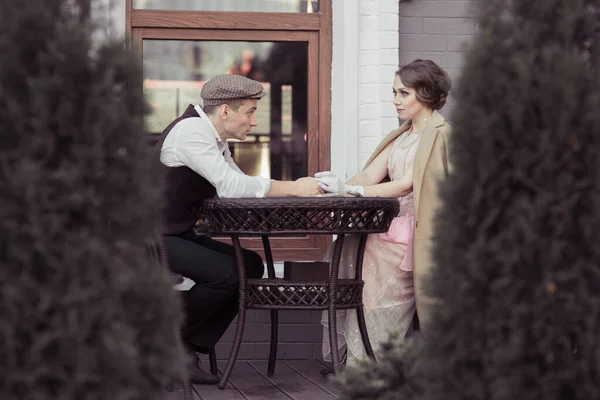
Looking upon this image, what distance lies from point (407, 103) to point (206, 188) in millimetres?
1142

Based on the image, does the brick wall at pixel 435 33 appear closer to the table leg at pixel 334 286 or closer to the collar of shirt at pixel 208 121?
the collar of shirt at pixel 208 121

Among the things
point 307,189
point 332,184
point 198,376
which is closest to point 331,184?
point 332,184

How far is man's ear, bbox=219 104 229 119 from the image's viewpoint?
4.61 m

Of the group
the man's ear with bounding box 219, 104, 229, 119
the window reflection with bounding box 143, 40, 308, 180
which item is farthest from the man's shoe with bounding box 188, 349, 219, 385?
the window reflection with bounding box 143, 40, 308, 180

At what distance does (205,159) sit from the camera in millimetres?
4328

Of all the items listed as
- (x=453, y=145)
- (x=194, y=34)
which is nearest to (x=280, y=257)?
(x=194, y=34)

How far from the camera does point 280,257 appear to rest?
5469 mm

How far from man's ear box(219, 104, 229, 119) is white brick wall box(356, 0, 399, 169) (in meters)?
1.00

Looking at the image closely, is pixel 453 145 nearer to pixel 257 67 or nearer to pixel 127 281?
pixel 127 281

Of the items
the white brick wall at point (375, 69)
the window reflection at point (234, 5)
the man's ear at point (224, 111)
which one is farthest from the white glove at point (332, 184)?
the window reflection at point (234, 5)

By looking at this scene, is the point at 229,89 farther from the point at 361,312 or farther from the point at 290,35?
the point at 361,312

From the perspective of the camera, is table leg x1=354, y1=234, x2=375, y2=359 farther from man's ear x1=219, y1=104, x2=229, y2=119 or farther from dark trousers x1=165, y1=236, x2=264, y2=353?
man's ear x1=219, y1=104, x2=229, y2=119

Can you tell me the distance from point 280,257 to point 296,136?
2.42 feet

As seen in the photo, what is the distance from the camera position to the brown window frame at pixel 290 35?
5441 mm
